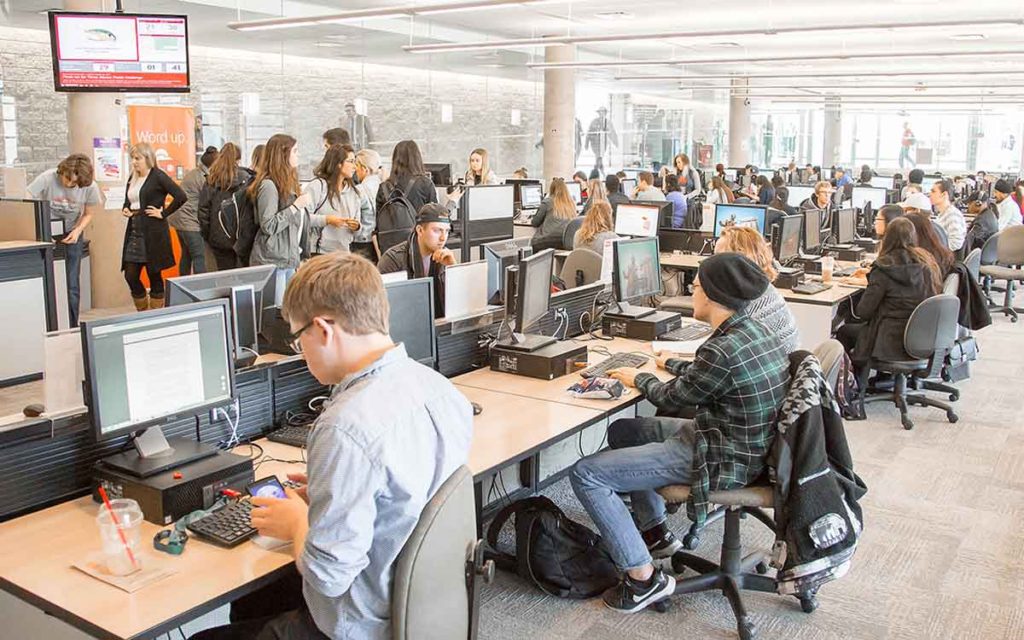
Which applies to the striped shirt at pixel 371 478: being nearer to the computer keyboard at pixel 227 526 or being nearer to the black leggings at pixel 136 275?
the computer keyboard at pixel 227 526

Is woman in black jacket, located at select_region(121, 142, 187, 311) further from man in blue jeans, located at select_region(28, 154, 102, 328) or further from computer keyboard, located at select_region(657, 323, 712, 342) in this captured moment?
computer keyboard, located at select_region(657, 323, 712, 342)

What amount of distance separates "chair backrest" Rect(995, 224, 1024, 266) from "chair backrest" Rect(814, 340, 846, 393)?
20.6 ft

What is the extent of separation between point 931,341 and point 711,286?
2626mm

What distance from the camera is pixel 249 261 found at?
17.6 feet

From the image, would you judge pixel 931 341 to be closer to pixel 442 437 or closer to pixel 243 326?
pixel 243 326

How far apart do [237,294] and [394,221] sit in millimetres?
2939

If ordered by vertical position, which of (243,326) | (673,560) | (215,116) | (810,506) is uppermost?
(215,116)

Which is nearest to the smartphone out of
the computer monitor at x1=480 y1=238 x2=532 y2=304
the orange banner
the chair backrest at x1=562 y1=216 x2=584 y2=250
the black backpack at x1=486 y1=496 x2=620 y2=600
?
the black backpack at x1=486 y1=496 x2=620 y2=600

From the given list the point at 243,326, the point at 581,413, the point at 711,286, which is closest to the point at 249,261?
the point at 243,326

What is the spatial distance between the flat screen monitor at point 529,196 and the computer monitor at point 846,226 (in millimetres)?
3490

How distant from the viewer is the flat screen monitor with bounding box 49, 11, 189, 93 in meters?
6.37

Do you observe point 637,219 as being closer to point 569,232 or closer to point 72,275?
point 569,232

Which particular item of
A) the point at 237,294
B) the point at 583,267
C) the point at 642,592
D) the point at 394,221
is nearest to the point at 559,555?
the point at 642,592

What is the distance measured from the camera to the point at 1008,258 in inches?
340
